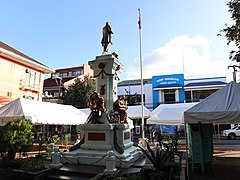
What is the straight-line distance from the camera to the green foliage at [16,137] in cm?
840

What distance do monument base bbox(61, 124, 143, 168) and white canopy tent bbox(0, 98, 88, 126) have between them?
4285mm

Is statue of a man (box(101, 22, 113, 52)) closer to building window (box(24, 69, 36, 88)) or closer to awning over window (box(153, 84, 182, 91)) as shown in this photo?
building window (box(24, 69, 36, 88))

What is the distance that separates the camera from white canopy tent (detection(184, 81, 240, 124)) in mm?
6723

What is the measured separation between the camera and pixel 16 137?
8.53 metres

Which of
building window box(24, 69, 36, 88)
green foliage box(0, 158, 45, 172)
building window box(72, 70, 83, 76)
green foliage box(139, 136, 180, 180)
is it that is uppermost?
building window box(72, 70, 83, 76)

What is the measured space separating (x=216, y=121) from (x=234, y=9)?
18.5 ft

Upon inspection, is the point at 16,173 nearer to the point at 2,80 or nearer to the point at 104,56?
the point at 104,56

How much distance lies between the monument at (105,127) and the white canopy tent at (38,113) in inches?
168

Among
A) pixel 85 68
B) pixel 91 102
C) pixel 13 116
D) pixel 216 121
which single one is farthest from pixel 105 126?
pixel 85 68

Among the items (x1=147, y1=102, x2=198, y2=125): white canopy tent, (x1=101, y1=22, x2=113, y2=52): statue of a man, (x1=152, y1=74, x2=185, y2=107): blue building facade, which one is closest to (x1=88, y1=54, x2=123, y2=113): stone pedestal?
(x1=101, y1=22, x2=113, y2=52): statue of a man

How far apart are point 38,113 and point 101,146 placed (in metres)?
5.79

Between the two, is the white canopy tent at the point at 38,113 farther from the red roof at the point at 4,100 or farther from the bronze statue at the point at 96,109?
the red roof at the point at 4,100

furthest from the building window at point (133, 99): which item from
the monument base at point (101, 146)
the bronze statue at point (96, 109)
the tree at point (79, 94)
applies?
the bronze statue at point (96, 109)

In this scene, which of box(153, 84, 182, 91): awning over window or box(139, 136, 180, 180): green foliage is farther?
box(153, 84, 182, 91): awning over window
